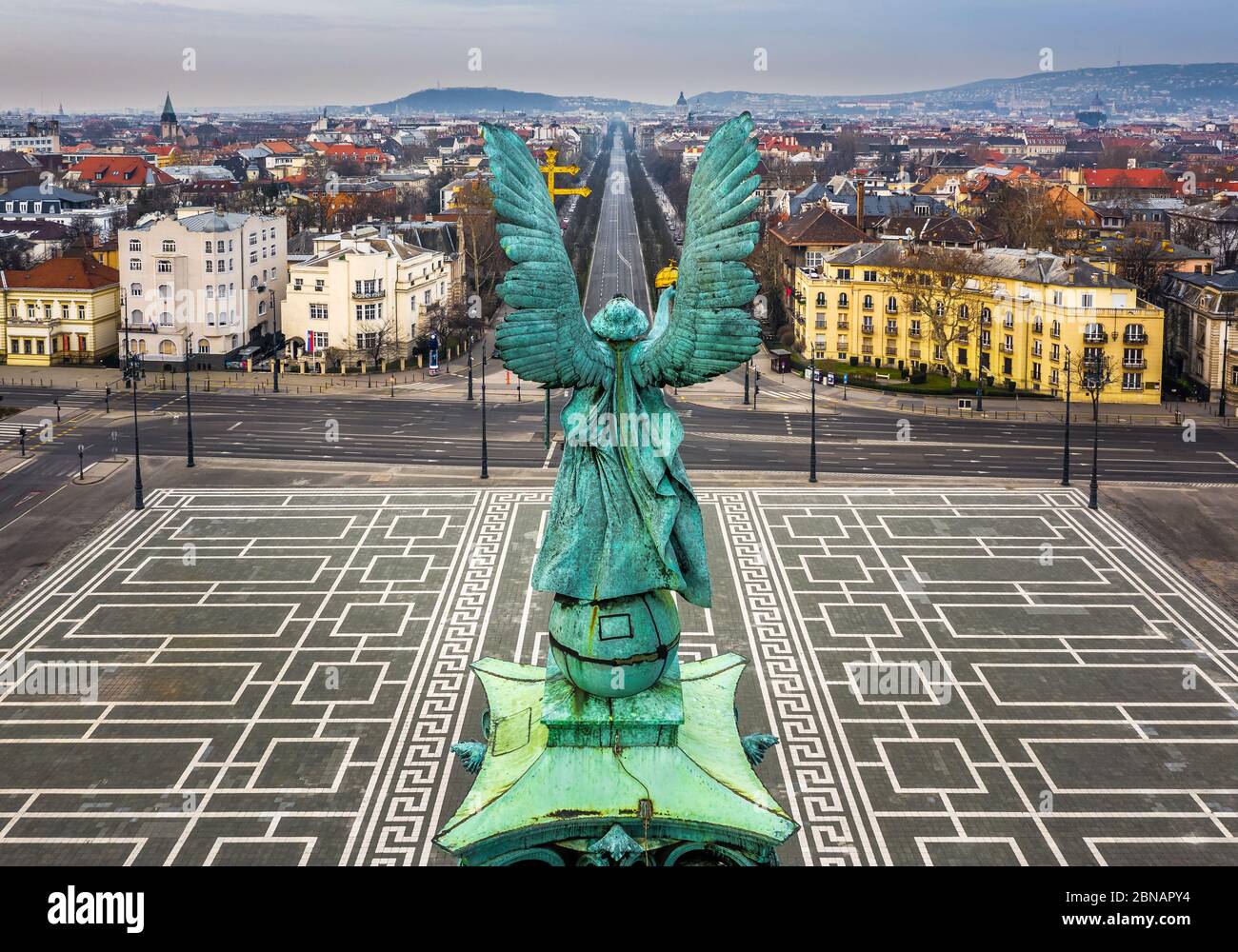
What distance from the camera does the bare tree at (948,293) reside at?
10100 centimetres

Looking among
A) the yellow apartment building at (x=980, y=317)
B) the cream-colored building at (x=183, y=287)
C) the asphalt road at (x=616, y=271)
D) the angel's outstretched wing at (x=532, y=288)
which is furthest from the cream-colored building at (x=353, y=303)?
the angel's outstretched wing at (x=532, y=288)

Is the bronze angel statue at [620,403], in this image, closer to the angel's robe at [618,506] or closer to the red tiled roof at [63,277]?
the angel's robe at [618,506]

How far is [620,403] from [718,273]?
2585 mm

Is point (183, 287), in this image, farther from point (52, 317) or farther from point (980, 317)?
point (980, 317)

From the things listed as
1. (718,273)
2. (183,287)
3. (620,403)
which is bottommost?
(620,403)

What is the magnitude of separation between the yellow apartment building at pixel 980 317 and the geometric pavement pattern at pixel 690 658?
107 feet

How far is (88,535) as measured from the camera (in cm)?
6112

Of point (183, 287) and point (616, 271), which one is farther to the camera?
point (616, 271)

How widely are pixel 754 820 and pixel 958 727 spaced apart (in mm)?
22972

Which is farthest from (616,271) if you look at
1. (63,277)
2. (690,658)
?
(690,658)

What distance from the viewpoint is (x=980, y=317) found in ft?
328

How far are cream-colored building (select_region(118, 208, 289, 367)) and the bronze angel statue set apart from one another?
299ft

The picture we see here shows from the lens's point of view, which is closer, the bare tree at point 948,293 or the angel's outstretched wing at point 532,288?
the angel's outstretched wing at point 532,288

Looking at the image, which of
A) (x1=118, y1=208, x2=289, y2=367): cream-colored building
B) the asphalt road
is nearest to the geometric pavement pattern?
(x1=118, y1=208, x2=289, y2=367): cream-colored building
